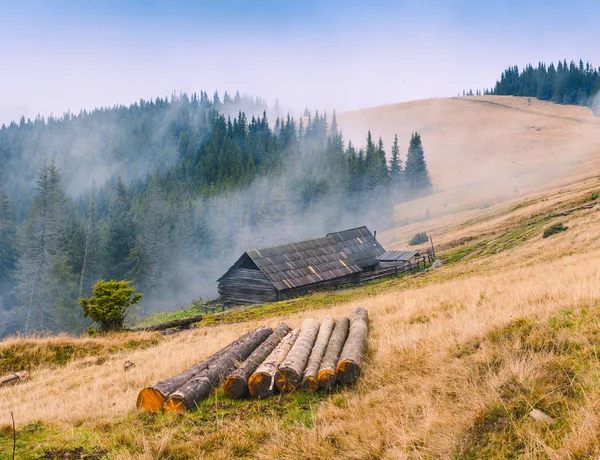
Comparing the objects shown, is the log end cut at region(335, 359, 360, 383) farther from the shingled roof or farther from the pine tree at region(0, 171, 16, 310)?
the pine tree at region(0, 171, 16, 310)

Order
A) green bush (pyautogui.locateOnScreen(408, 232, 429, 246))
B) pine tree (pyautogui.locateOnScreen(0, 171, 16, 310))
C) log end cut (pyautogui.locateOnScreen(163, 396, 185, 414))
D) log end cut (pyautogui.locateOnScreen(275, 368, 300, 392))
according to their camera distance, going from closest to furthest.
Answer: log end cut (pyautogui.locateOnScreen(163, 396, 185, 414)), log end cut (pyautogui.locateOnScreen(275, 368, 300, 392)), green bush (pyautogui.locateOnScreen(408, 232, 429, 246)), pine tree (pyautogui.locateOnScreen(0, 171, 16, 310))

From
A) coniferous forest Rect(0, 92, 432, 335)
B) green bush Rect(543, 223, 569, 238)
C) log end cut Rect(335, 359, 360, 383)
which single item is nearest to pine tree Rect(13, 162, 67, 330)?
coniferous forest Rect(0, 92, 432, 335)

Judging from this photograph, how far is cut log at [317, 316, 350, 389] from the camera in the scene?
827 centimetres

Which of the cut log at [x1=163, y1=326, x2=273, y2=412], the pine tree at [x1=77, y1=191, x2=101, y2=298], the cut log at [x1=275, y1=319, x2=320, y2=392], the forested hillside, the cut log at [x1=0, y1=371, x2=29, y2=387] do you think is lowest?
the pine tree at [x1=77, y1=191, x2=101, y2=298]

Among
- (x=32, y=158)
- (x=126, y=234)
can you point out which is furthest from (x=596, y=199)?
(x=32, y=158)

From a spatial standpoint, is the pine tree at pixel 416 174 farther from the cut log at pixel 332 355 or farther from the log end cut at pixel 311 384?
the log end cut at pixel 311 384

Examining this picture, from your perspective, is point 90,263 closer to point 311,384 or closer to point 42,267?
point 42,267

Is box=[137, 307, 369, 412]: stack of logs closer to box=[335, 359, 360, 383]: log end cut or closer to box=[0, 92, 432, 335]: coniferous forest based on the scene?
box=[335, 359, 360, 383]: log end cut

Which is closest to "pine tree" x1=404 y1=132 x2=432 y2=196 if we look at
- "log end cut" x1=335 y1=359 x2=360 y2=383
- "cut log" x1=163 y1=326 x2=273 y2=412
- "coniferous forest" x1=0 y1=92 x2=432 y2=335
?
"coniferous forest" x1=0 y1=92 x2=432 y2=335

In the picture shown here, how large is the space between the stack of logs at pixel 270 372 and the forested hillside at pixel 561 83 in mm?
195451

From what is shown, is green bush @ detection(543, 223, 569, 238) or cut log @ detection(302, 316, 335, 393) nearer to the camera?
cut log @ detection(302, 316, 335, 393)

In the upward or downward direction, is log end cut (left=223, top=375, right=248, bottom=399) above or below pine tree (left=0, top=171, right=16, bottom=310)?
above

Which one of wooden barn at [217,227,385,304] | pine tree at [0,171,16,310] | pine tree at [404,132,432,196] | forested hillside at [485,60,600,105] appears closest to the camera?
wooden barn at [217,227,385,304]

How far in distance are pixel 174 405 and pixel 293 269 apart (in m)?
30.9
